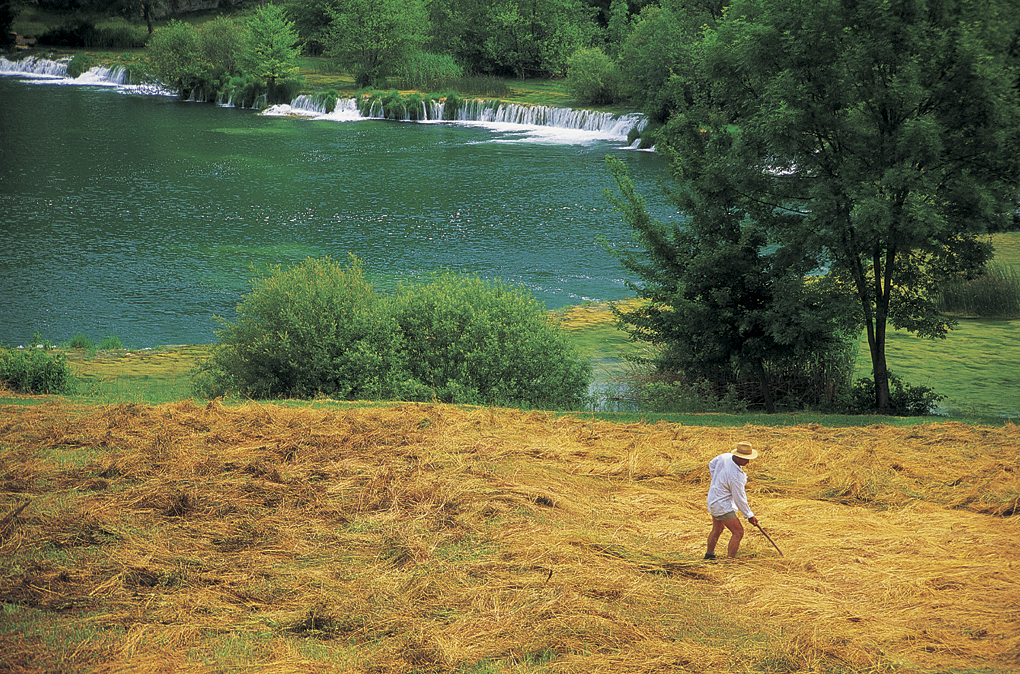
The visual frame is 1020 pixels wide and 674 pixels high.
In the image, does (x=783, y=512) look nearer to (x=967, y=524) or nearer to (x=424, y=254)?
(x=967, y=524)

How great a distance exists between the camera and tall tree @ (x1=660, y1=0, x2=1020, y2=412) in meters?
14.5

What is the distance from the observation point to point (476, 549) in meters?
8.61

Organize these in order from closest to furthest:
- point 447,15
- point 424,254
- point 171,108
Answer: point 424,254 < point 171,108 < point 447,15

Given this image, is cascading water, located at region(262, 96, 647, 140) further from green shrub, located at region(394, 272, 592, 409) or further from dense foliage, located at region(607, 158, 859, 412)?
green shrub, located at region(394, 272, 592, 409)

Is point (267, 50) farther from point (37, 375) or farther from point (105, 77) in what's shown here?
point (37, 375)

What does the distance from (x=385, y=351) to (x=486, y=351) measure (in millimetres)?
1900

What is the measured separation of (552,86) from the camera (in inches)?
2876

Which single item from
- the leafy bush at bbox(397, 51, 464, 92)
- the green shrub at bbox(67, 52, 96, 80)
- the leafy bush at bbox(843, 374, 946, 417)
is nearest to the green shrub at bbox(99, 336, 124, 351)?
the leafy bush at bbox(843, 374, 946, 417)

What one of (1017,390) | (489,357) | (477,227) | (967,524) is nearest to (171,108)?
(477,227)

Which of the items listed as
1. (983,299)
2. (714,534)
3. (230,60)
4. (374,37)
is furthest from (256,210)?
(230,60)

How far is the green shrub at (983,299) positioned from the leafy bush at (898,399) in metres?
6.69

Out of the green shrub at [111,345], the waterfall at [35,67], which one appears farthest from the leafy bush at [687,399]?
the waterfall at [35,67]

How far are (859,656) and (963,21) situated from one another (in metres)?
12.2

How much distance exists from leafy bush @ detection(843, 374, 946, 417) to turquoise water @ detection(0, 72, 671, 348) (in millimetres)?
10046
